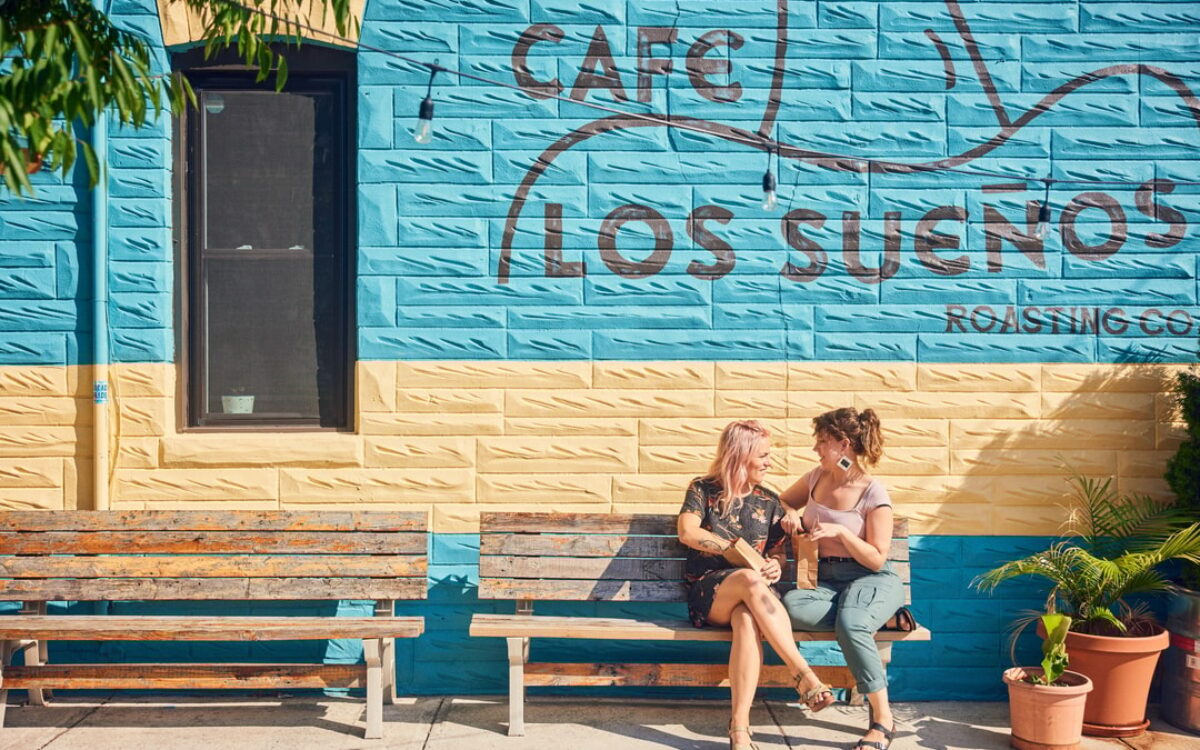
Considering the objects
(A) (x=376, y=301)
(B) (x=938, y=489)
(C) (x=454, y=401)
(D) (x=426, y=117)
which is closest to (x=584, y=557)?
(C) (x=454, y=401)

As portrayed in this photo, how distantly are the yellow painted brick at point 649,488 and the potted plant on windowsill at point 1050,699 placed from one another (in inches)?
71.5

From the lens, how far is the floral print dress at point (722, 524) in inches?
205

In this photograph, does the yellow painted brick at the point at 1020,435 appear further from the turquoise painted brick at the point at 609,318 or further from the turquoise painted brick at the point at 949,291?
the turquoise painted brick at the point at 609,318

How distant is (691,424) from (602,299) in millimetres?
805

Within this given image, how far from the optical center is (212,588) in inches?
214

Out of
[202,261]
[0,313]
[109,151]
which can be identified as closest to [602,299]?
[202,261]

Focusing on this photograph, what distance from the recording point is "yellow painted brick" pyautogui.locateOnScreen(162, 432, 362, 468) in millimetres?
5723

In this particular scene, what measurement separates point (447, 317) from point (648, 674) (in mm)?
2072

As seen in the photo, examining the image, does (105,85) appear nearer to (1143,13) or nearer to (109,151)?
(109,151)

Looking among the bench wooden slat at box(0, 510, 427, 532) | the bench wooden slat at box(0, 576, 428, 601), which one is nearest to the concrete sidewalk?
the bench wooden slat at box(0, 576, 428, 601)

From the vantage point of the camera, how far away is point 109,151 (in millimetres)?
5750

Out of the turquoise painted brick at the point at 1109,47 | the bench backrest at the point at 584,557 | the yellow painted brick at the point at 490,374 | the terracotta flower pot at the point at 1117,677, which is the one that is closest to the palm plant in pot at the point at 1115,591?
the terracotta flower pot at the point at 1117,677

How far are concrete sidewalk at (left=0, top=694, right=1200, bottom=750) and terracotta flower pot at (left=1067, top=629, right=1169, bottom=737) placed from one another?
76mm

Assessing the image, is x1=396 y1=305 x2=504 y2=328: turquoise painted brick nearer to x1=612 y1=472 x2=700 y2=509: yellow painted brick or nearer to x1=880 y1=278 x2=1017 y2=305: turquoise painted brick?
x1=612 y1=472 x2=700 y2=509: yellow painted brick
